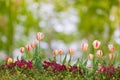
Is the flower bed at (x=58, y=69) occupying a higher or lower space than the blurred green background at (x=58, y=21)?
lower

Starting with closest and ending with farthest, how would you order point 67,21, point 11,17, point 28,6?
point 11,17 < point 28,6 < point 67,21

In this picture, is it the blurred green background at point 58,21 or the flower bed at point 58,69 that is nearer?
the flower bed at point 58,69

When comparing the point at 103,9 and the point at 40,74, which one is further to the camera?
the point at 103,9

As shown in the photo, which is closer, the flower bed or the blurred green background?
the flower bed

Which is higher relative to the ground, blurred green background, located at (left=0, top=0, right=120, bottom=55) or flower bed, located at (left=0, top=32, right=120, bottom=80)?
blurred green background, located at (left=0, top=0, right=120, bottom=55)

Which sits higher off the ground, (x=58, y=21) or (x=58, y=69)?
(x=58, y=21)

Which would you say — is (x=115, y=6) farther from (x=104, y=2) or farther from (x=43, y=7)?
(x=43, y=7)

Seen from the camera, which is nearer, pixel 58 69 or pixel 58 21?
pixel 58 69

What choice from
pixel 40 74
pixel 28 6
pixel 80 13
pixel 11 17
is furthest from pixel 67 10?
pixel 40 74
